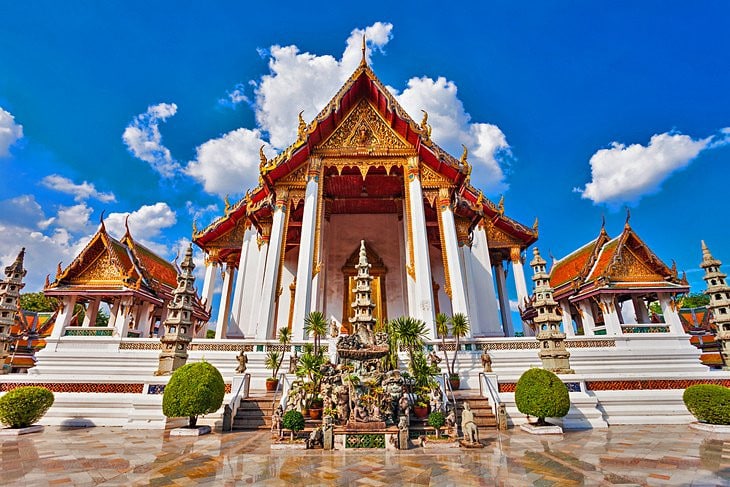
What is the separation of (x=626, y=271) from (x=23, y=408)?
54.7 feet

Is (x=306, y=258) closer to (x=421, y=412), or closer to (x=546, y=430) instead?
(x=421, y=412)

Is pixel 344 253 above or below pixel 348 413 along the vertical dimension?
above

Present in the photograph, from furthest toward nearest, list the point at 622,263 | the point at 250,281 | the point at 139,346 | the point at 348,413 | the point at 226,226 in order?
the point at 226,226 → the point at 250,281 → the point at 622,263 → the point at 139,346 → the point at 348,413

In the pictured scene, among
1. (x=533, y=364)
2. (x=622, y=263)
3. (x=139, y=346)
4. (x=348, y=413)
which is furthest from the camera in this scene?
(x=622, y=263)

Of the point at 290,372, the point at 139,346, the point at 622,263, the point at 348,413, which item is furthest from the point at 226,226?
the point at 622,263

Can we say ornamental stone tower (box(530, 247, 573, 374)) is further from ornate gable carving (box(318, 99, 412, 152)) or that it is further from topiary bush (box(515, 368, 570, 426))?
ornate gable carving (box(318, 99, 412, 152))

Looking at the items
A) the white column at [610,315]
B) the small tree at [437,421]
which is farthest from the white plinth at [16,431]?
the white column at [610,315]

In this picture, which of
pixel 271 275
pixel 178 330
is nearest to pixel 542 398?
pixel 178 330

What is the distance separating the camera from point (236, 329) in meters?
13.1

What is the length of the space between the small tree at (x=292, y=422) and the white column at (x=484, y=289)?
962cm

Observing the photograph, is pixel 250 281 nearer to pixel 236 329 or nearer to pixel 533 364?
pixel 236 329

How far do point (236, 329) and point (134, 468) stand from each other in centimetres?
902

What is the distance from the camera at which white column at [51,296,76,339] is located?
11414mm

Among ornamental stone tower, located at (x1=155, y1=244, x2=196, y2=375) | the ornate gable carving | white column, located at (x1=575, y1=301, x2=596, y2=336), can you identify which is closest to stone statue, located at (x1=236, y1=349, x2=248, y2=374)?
ornamental stone tower, located at (x1=155, y1=244, x2=196, y2=375)
